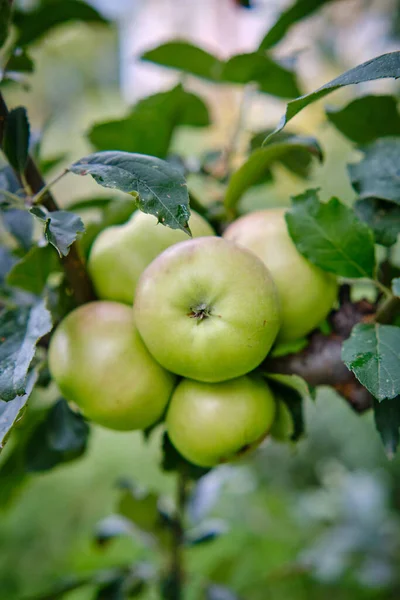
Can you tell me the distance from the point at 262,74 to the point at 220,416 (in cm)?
43

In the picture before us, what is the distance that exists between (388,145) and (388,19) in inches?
36.6

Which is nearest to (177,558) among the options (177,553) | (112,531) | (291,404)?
(177,553)

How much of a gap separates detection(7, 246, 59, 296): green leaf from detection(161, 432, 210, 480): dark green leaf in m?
0.19

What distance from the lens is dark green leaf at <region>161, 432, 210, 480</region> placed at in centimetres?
50

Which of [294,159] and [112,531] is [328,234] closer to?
[294,159]

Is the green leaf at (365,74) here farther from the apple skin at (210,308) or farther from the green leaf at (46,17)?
the green leaf at (46,17)

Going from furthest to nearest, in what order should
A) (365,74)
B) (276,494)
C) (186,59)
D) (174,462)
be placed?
(276,494)
(186,59)
(174,462)
(365,74)

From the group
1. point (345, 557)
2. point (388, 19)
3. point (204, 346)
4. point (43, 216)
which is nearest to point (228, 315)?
point (204, 346)

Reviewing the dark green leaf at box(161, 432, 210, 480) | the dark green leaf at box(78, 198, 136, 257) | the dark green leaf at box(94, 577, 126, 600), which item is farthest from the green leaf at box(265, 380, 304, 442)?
the dark green leaf at box(94, 577, 126, 600)

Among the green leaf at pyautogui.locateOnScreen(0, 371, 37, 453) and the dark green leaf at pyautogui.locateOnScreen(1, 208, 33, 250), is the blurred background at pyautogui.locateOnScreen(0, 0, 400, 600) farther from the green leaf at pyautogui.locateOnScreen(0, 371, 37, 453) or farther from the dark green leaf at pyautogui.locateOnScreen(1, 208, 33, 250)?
the green leaf at pyautogui.locateOnScreen(0, 371, 37, 453)

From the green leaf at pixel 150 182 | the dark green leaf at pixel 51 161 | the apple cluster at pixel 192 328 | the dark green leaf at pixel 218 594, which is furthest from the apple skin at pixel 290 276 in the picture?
the dark green leaf at pixel 218 594

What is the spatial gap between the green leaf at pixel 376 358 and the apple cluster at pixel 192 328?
0.06 meters

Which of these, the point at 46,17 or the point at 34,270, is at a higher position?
the point at 46,17

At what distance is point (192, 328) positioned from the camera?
370 millimetres
